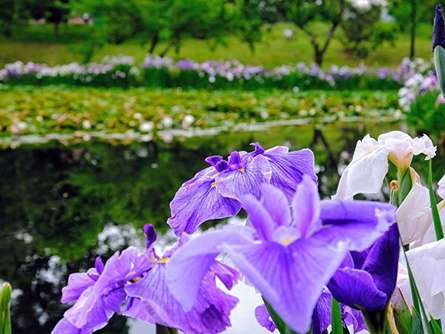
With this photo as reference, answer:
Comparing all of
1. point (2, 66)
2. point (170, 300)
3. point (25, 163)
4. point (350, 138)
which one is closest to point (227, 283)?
point (170, 300)

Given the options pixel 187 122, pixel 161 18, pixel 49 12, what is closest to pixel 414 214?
pixel 187 122

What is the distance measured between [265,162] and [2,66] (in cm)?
2129

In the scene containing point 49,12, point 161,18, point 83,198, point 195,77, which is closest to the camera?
point 83,198

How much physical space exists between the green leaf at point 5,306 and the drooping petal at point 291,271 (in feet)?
0.75

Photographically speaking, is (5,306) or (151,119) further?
(151,119)

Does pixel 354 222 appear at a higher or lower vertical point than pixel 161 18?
higher

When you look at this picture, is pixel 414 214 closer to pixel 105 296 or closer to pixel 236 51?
pixel 105 296

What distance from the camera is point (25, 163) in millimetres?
6020

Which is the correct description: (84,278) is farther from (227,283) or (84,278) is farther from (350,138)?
(350,138)

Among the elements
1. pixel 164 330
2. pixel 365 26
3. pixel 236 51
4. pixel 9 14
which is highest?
pixel 164 330

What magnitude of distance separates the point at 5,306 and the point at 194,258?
0.20 meters

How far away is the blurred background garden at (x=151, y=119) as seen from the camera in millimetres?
3709

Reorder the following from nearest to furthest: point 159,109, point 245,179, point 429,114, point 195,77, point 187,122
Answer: point 245,179 < point 429,114 < point 187,122 < point 159,109 < point 195,77

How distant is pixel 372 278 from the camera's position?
52cm
